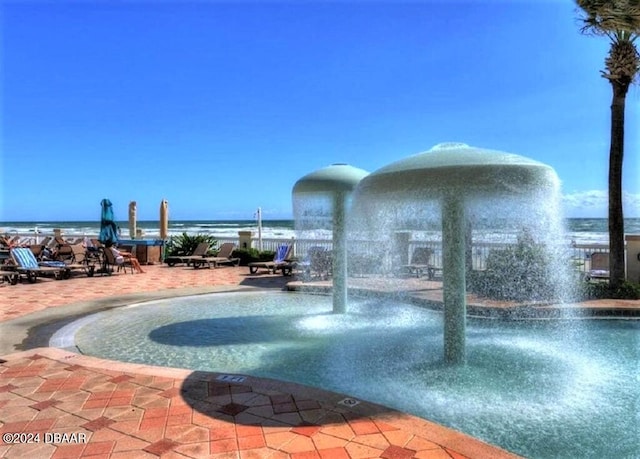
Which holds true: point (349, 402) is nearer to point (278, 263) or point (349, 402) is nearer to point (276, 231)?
point (278, 263)

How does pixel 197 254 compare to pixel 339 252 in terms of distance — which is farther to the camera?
pixel 197 254

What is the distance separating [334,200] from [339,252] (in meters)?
0.90

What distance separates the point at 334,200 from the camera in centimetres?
724

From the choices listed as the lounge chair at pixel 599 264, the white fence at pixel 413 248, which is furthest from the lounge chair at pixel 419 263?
the lounge chair at pixel 599 264

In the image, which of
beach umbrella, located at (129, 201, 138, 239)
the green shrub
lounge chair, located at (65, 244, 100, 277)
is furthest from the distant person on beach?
beach umbrella, located at (129, 201, 138, 239)

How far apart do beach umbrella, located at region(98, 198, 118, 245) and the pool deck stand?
9623mm

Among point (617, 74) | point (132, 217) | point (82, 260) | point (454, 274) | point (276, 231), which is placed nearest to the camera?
point (454, 274)

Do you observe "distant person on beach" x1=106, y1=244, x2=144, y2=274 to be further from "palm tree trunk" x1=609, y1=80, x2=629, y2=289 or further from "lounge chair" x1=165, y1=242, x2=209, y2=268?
"palm tree trunk" x1=609, y1=80, x2=629, y2=289

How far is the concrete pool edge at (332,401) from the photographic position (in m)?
2.88

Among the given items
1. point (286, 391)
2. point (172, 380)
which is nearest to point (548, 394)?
point (286, 391)

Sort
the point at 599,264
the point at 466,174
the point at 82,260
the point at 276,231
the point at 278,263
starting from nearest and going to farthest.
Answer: the point at 466,174
the point at 599,264
the point at 278,263
the point at 82,260
the point at 276,231

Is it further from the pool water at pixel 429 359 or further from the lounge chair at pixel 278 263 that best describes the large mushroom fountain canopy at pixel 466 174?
the lounge chair at pixel 278 263

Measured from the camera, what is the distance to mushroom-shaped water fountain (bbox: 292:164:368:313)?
7.00 m

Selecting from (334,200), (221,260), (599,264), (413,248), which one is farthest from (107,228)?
(599,264)
